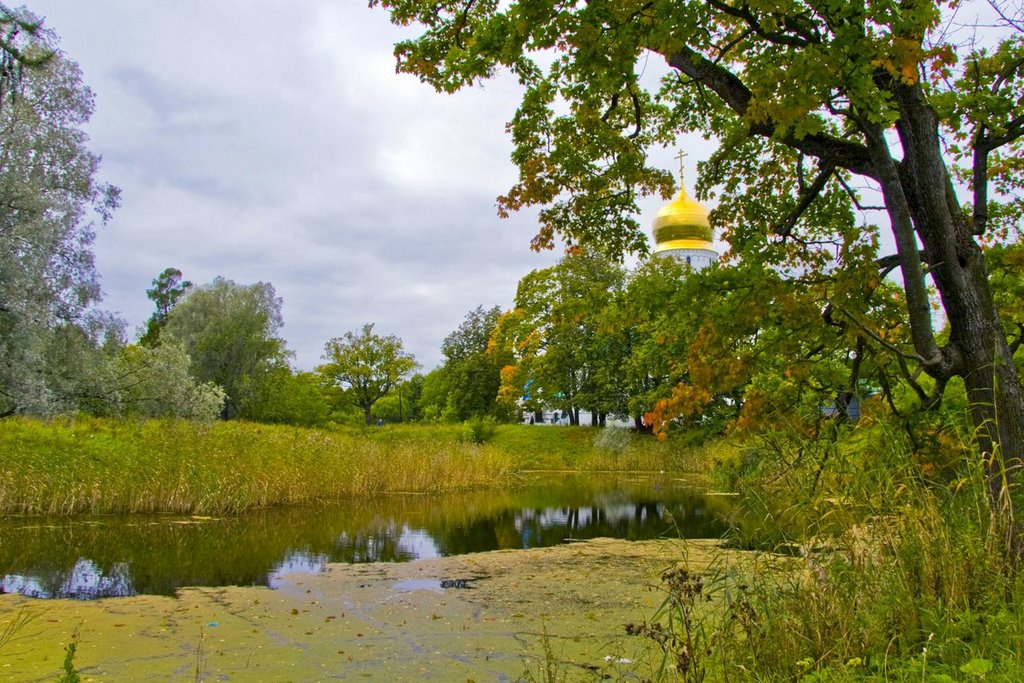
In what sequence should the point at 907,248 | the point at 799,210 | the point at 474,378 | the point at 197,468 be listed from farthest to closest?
the point at 474,378, the point at 197,468, the point at 799,210, the point at 907,248

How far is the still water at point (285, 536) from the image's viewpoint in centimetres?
790

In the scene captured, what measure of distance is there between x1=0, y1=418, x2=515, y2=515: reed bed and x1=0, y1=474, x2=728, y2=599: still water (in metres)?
0.43

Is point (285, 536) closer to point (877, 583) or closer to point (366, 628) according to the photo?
point (366, 628)

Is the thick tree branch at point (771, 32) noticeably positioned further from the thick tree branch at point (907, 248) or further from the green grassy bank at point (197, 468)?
the green grassy bank at point (197, 468)

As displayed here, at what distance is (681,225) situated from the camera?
46.2 meters

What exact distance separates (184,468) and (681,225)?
38.3 metres

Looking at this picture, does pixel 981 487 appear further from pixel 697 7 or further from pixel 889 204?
pixel 697 7

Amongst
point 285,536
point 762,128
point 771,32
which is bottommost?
point 285,536

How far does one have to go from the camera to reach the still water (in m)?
7.90

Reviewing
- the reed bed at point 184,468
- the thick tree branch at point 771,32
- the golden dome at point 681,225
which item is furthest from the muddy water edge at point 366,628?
the golden dome at point 681,225

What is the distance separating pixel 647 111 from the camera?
734 centimetres

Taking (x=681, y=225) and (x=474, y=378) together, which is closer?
(x=474, y=378)

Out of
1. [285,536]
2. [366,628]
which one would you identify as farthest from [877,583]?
[285,536]

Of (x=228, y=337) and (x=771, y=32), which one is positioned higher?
(x=228, y=337)
